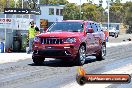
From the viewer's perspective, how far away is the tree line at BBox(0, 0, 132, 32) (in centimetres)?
9869

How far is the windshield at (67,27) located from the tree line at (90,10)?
6931 cm

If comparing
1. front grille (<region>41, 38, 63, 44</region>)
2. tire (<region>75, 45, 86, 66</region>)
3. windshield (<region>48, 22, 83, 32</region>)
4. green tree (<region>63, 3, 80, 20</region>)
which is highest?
windshield (<region>48, 22, 83, 32</region>)

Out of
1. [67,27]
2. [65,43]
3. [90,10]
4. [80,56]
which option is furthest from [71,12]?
[65,43]

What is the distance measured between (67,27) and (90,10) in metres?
95.1

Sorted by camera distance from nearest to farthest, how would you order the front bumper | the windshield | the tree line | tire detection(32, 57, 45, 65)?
the front bumper → tire detection(32, 57, 45, 65) → the windshield → the tree line

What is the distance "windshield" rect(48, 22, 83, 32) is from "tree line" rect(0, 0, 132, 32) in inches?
2729

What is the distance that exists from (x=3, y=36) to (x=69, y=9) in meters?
80.3

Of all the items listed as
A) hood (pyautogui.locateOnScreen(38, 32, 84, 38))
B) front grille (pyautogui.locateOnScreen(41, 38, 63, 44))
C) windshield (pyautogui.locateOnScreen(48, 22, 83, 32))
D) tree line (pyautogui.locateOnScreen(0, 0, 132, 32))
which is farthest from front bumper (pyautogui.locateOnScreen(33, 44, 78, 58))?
tree line (pyautogui.locateOnScreen(0, 0, 132, 32))

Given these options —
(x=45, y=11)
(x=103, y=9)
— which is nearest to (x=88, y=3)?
(x=103, y=9)

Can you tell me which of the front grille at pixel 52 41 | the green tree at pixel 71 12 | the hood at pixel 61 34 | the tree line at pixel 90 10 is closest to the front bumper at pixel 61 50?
the front grille at pixel 52 41

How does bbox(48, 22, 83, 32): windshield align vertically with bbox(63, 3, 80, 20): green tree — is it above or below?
above

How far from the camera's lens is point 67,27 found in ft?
49.2

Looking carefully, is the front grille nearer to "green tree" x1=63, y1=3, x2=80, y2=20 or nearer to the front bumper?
the front bumper

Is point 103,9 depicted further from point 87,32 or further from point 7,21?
point 87,32
